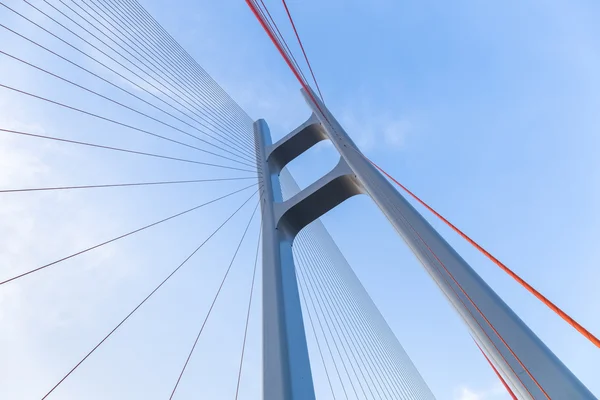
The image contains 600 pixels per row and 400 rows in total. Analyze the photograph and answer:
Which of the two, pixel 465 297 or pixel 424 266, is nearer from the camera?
pixel 465 297

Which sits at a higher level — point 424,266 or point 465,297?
point 424,266

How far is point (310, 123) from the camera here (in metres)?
3.91

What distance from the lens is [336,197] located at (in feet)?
10.3

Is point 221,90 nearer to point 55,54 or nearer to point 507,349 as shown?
point 55,54

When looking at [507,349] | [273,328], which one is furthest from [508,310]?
[273,328]

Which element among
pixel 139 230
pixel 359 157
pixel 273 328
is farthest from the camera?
pixel 359 157

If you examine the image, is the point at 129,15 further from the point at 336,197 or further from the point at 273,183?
the point at 336,197

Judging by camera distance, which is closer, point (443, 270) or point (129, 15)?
point (443, 270)

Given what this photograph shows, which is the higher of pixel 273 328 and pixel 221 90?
pixel 221 90

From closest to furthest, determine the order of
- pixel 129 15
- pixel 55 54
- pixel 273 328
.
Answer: pixel 273 328
pixel 55 54
pixel 129 15

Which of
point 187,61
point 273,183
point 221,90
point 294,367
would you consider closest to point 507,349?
point 294,367

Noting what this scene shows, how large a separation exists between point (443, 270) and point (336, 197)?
1.65 meters

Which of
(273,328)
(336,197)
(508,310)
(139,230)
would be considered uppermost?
(336,197)

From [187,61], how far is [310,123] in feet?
4.92
